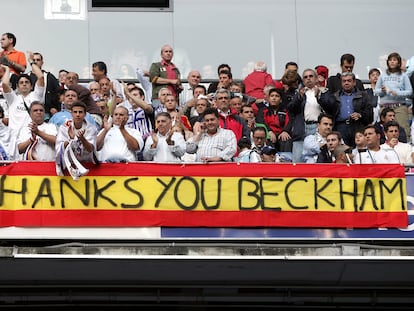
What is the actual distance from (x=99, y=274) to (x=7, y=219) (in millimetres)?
1562

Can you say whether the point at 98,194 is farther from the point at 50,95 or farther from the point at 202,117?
the point at 50,95

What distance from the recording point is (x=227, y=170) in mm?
17188

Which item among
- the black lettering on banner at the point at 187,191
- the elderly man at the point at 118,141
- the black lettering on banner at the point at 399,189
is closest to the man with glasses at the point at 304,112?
the black lettering on banner at the point at 399,189

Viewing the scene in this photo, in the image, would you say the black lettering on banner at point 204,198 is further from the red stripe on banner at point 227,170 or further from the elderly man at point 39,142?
the elderly man at point 39,142

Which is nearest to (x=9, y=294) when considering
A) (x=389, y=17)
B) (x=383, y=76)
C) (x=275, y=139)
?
(x=275, y=139)

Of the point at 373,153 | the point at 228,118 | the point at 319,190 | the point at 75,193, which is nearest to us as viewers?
the point at 75,193

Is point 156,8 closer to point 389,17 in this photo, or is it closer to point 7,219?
point 389,17

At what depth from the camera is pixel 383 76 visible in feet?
67.5

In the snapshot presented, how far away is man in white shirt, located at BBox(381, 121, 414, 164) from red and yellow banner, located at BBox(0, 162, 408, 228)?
1077 millimetres

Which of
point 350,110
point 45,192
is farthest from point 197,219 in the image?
point 350,110

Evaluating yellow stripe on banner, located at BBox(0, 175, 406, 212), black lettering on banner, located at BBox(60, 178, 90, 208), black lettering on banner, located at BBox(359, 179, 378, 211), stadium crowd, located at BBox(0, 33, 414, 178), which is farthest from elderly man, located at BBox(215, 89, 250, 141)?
black lettering on banner, located at BBox(60, 178, 90, 208)

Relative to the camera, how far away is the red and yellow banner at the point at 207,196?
667 inches

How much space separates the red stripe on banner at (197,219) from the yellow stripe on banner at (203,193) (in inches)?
2.8

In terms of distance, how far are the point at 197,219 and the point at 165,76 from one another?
14.7 feet
